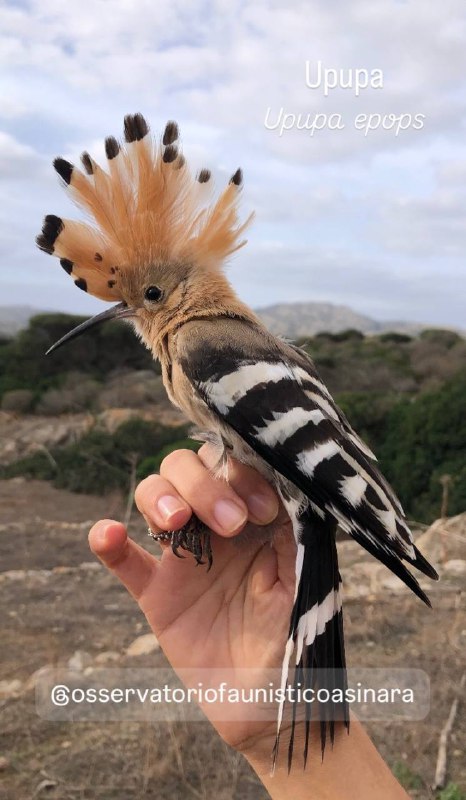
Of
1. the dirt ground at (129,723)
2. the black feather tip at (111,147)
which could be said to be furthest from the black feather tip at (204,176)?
the dirt ground at (129,723)

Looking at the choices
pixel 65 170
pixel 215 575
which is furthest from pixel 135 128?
pixel 215 575

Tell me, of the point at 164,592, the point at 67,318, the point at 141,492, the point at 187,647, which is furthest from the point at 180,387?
the point at 67,318

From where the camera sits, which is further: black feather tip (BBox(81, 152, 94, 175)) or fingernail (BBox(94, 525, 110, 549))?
black feather tip (BBox(81, 152, 94, 175))

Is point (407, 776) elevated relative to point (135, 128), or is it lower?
lower

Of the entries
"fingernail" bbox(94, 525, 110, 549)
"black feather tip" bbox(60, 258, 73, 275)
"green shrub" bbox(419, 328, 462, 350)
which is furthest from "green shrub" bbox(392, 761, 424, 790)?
"green shrub" bbox(419, 328, 462, 350)

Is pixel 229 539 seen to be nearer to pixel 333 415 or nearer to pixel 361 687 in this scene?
pixel 333 415

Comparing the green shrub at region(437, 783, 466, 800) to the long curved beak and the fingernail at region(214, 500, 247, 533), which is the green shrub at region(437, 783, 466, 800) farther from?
the long curved beak

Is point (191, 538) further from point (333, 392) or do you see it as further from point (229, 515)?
point (333, 392)
